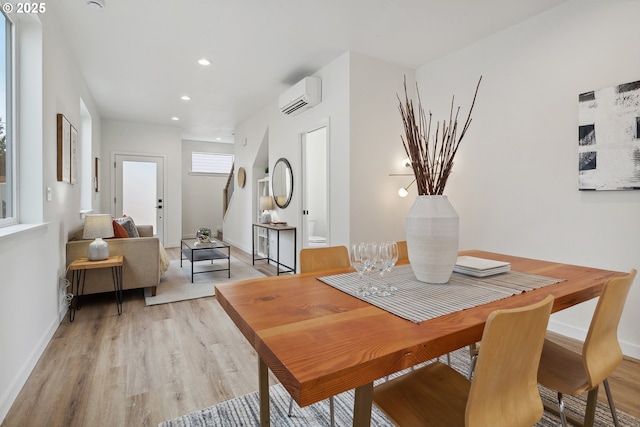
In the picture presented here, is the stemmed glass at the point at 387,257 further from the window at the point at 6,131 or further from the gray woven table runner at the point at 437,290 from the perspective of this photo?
the window at the point at 6,131

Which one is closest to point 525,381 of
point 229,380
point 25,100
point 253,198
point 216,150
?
point 229,380

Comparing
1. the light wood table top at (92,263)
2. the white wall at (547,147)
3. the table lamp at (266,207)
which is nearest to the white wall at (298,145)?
the table lamp at (266,207)

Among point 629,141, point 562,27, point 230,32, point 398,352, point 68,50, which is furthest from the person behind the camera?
point 68,50

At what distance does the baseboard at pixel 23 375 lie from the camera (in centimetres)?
160

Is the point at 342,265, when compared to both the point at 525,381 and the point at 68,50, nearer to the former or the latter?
the point at 525,381

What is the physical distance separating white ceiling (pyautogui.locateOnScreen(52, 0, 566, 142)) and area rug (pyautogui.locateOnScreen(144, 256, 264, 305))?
256cm

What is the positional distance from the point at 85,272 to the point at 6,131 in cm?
156

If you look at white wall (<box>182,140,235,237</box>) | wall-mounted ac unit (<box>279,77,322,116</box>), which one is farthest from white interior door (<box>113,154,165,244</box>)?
wall-mounted ac unit (<box>279,77,322,116</box>)

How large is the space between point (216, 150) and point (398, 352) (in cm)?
864

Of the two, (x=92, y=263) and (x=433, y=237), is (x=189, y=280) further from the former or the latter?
(x=433, y=237)

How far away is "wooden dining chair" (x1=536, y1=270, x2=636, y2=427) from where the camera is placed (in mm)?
1077

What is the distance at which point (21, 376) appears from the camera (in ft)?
6.03

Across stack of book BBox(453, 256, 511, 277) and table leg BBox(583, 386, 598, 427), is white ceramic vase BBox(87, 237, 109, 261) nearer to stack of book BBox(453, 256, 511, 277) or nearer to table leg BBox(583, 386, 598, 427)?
stack of book BBox(453, 256, 511, 277)

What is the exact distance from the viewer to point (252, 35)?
3008 mm
